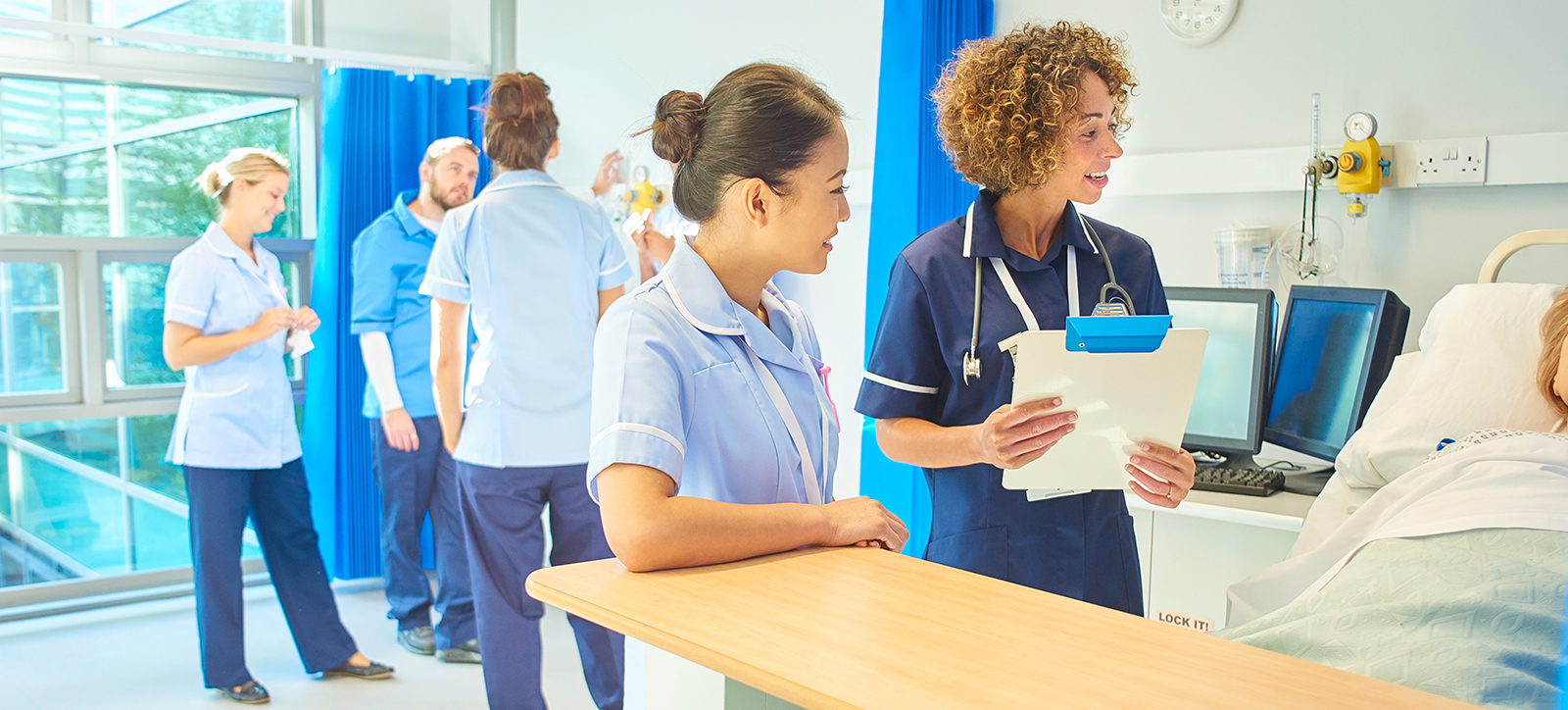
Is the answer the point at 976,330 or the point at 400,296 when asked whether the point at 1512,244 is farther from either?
the point at 400,296

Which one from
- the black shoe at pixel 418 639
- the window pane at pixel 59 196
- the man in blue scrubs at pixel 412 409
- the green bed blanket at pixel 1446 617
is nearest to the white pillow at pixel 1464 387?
the green bed blanket at pixel 1446 617

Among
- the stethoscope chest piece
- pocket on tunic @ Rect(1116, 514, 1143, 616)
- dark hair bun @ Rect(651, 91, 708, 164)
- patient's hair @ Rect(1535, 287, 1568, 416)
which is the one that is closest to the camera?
dark hair bun @ Rect(651, 91, 708, 164)

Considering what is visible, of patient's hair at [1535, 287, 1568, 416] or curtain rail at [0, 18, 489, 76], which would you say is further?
curtain rail at [0, 18, 489, 76]

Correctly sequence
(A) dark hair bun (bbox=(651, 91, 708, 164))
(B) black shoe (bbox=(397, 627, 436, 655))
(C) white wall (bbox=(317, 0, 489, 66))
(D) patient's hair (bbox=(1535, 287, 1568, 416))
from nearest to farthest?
(A) dark hair bun (bbox=(651, 91, 708, 164))
(D) patient's hair (bbox=(1535, 287, 1568, 416))
(B) black shoe (bbox=(397, 627, 436, 655))
(C) white wall (bbox=(317, 0, 489, 66))

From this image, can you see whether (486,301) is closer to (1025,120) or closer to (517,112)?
(517,112)

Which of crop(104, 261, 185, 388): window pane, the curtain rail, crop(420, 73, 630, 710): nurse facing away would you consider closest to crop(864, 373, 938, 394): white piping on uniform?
crop(420, 73, 630, 710): nurse facing away

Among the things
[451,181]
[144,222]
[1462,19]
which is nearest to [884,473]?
[1462,19]

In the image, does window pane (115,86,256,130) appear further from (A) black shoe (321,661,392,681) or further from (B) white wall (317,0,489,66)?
(A) black shoe (321,661,392,681)

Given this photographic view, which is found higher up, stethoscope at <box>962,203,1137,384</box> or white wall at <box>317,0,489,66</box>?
white wall at <box>317,0,489,66</box>

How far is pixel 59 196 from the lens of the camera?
12.2 ft

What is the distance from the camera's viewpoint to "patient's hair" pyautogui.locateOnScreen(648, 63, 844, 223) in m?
Result: 1.19

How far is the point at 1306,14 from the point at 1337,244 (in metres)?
0.52

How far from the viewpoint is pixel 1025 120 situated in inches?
57.7

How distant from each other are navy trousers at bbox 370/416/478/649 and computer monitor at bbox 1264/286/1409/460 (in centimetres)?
260
